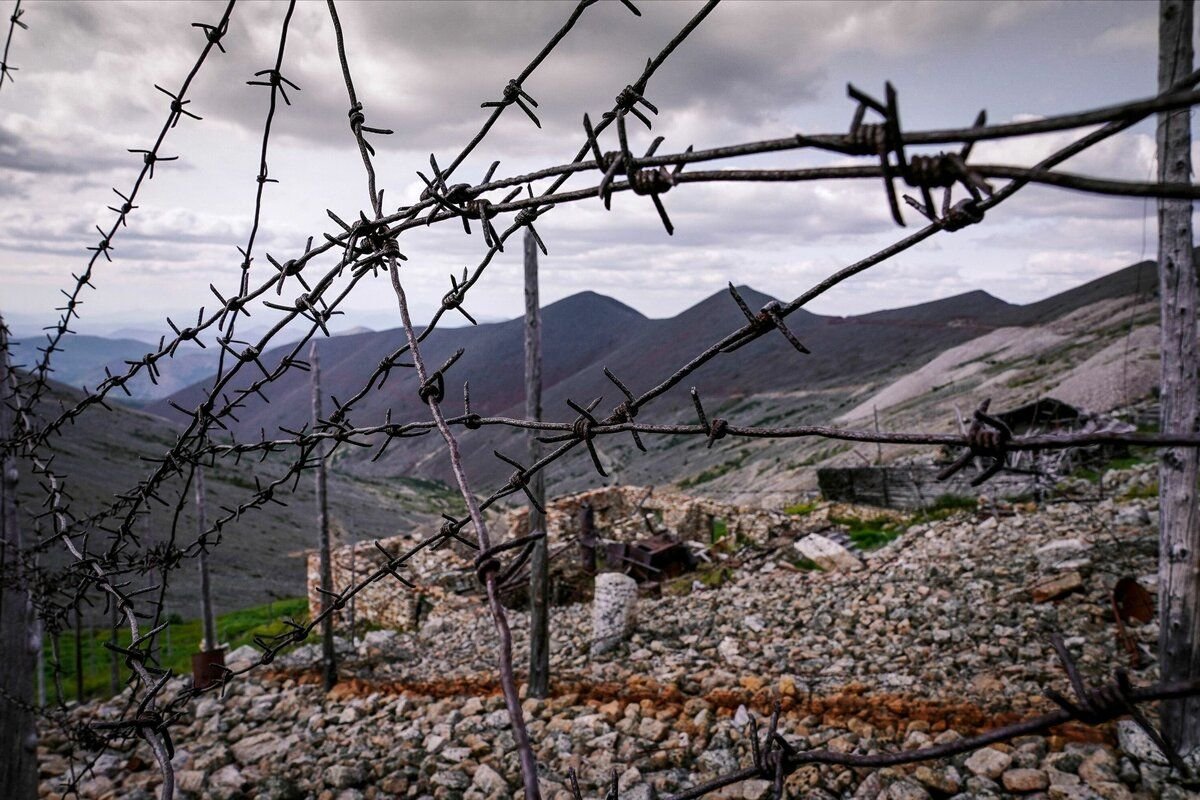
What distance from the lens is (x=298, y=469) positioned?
1.71 metres

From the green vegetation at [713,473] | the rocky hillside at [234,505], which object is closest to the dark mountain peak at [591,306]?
the rocky hillside at [234,505]

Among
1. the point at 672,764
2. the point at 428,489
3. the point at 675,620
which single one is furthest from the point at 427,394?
the point at 428,489

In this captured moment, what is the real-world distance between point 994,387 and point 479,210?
30716 millimetres

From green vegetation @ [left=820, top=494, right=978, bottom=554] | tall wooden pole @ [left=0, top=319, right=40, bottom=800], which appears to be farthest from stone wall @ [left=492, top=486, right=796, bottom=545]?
tall wooden pole @ [left=0, top=319, right=40, bottom=800]

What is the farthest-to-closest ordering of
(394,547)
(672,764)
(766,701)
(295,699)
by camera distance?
Result: 1. (394,547)
2. (295,699)
3. (766,701)
4. (672,764)

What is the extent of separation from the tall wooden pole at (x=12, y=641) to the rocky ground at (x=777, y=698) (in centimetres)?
249

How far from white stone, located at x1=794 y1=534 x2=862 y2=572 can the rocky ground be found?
0.34 metres

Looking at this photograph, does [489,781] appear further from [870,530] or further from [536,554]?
[870,530]

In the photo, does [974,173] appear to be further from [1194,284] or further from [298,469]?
[1194,284]

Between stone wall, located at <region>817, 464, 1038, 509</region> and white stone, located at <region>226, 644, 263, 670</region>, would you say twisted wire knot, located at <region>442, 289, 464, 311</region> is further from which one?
stone wall, located at <region>817, 464, 1038, 509</region>

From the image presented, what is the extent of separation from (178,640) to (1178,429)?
26.5 metres

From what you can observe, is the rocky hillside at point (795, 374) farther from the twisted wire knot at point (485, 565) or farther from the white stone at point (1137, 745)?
the white stone at point (1137, 745)

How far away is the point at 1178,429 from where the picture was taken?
412 centimetres

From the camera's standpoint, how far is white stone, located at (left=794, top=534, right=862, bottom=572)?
35.9 ft
